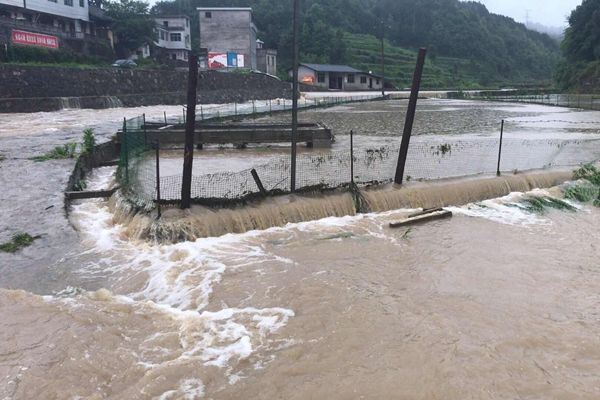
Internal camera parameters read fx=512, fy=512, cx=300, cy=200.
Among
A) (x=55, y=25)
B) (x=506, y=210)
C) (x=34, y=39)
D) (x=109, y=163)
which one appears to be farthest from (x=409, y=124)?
(x=55, y=25)

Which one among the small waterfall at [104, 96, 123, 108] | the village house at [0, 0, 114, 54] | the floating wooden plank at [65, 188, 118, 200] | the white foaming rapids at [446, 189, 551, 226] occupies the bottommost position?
the white foaming rapids at [446, 189, 551, 226]

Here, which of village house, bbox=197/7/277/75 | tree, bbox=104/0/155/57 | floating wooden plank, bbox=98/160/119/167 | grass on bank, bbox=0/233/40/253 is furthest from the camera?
village house, bbox=197/7/277/75

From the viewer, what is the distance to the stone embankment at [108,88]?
115 ft

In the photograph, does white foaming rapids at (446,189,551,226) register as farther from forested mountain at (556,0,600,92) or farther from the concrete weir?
forested mountain at (556,0,600,92)

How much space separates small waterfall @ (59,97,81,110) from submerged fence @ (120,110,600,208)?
16.7m

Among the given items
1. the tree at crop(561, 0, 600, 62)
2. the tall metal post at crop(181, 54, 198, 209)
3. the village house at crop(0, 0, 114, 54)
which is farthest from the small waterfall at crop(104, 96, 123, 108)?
the tree at crop(561, 0, 600, 62)

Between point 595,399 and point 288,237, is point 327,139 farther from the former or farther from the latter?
point 595,399

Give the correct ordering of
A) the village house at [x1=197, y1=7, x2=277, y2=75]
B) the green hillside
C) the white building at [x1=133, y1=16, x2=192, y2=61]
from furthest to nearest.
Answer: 1. the green hillside
2. the white building at [x1=133, y1=16, x2=192, y2=61]
3. the village house at [x1=197, y1=7, x2=277, y2=75]

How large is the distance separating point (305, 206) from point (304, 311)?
443cm

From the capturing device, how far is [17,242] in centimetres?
943

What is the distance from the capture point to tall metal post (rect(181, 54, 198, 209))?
991cm

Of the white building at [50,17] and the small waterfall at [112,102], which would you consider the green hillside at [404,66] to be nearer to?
the white building at [50,17]

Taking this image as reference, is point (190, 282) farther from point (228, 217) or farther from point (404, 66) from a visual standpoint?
point (404, 66)

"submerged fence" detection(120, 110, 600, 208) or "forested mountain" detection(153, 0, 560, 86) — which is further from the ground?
"forested mountain" detection(153, 0, 560, 86)
